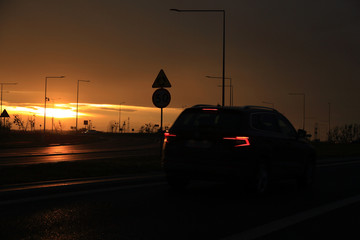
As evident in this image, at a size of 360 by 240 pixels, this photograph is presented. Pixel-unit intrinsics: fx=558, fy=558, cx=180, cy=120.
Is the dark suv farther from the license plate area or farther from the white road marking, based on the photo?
the white road marking

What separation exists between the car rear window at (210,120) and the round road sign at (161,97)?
5.91 m

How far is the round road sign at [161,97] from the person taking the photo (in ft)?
57.0

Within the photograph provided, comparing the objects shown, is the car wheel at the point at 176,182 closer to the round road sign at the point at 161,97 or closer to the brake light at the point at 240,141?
the brake light at the point at 240,141

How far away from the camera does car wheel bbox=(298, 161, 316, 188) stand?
1337 cm

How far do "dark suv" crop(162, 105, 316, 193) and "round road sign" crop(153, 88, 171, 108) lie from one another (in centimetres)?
569

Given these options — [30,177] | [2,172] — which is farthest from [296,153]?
[2,172]

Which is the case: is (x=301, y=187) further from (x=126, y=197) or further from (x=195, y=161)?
(x=126, y=197)

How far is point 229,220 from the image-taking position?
806cm

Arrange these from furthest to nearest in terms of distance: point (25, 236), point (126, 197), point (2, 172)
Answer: point (2, 172)
point (126, 197)
point (25, 236)

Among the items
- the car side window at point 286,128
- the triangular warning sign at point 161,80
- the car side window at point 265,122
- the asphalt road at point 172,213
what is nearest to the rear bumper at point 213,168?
the asphalt road at point 172,213

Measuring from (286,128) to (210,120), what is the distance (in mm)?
2399

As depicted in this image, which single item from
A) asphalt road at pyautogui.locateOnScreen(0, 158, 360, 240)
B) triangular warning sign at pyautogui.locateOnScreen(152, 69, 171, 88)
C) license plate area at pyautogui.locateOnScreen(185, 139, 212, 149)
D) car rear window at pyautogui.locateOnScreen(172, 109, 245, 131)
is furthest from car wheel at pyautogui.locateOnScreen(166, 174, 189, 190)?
triangular warning sign at pyautogui.locateOnScreen(152, 69, 171, 88)

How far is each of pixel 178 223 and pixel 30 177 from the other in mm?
6658

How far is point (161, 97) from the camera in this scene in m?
17.4
